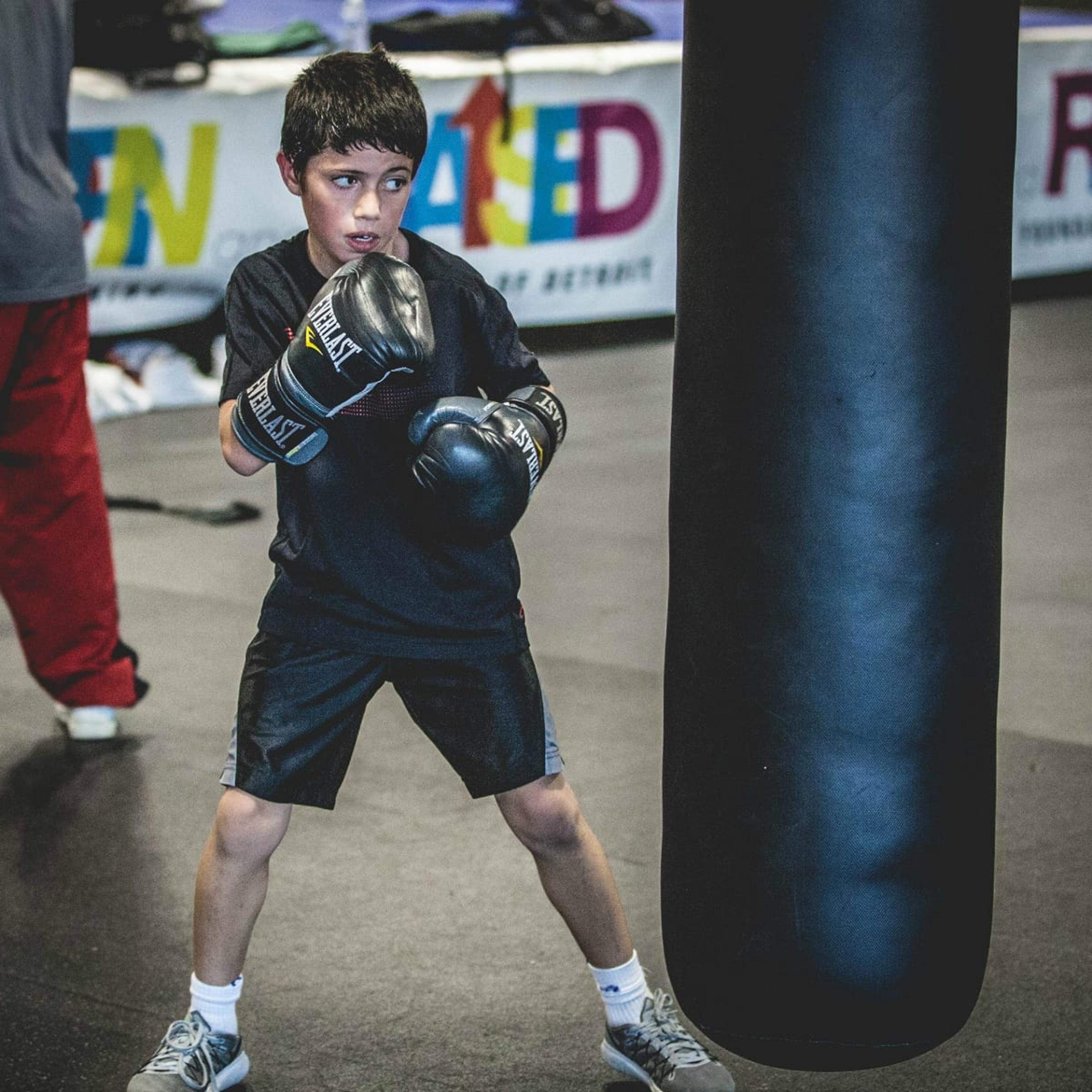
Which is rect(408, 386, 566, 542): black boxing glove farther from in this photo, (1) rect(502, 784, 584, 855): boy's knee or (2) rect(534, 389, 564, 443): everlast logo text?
(1) rect(502, 784, 584, 855): boy's knee

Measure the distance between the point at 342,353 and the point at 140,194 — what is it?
17.2 feet

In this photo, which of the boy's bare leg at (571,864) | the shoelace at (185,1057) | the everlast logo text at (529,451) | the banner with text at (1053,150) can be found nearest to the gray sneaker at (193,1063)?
the shoelace at (185,1057)

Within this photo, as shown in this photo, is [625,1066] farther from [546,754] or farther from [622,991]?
[546,754]

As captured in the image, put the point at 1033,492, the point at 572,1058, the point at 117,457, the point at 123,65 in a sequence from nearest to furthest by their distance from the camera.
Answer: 1. the point at 572,1058
2. the point at 1033,492
3. the point at 117,457
4. the point at 123,65

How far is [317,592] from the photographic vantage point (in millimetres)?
1931

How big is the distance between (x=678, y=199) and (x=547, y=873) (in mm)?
801

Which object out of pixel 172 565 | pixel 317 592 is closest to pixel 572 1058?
pixel 317 592

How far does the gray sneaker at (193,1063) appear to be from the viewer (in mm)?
1961

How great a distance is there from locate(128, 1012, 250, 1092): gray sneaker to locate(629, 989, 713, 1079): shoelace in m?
0.47

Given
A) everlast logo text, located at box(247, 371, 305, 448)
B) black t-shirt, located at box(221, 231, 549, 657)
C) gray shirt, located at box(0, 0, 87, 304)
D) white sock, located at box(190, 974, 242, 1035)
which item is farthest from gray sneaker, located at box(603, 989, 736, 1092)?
gray shirt, located at box(0, 0, 87, 304)

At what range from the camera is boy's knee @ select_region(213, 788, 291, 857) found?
1.94m

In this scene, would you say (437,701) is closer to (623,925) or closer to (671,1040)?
(623,925)

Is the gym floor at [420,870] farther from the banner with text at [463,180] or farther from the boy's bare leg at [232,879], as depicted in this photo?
the banner with text at [463,180]

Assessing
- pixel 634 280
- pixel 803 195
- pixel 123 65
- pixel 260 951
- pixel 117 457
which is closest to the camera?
pixel 803 195
